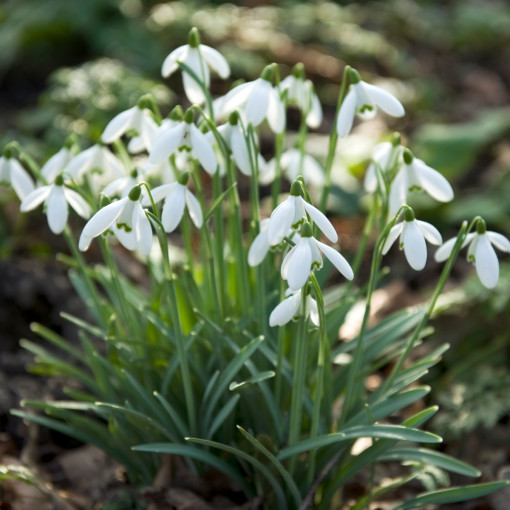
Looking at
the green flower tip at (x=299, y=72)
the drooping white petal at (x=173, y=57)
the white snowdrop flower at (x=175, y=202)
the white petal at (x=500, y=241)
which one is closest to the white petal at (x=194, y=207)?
the white snowdrop flower at (x=175, y=202)

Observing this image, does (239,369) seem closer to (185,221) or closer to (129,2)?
(185,221)

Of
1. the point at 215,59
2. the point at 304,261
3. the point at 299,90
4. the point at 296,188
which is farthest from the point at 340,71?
the point at 304,261

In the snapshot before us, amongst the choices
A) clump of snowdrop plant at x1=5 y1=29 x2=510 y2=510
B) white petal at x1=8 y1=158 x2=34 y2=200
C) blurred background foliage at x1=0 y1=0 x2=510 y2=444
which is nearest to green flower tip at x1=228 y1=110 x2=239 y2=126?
clump of snowdrop plant at x1=5 y1=29 x2=510 y2=510

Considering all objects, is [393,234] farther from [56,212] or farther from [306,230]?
[56,212]

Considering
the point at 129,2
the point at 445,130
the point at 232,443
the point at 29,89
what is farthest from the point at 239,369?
the point at 129,2

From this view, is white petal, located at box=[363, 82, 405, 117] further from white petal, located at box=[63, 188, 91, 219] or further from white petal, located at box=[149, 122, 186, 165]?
white petal, located at box=[63, 188, 91, 219]
